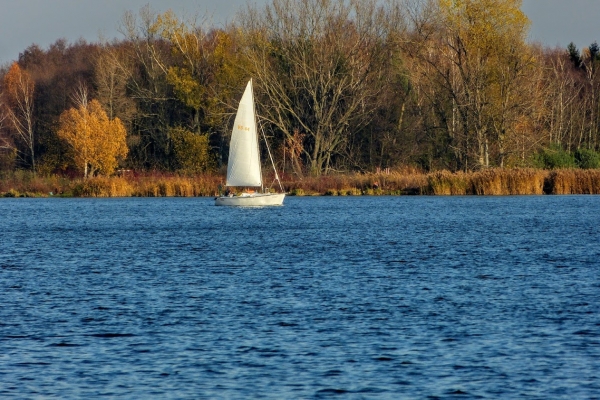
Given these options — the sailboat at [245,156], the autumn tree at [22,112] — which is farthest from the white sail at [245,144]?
the autumn tree at [22,112]

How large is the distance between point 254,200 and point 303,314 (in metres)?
35.9

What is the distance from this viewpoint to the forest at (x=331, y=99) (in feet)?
213

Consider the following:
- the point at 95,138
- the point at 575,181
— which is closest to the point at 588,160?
the point at 575,181

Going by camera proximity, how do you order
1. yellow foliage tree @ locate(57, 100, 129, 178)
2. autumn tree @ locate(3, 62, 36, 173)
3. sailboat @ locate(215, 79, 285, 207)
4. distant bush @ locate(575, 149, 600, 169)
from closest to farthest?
sailboat @ locate(215, 79, 285, 207) < distant bush @ locate(575, 149, 600, 169) < yellow foliage tree @ locate(57, 100, 129, 178) < autumn tree @ locate(3, 62, 36, 173)

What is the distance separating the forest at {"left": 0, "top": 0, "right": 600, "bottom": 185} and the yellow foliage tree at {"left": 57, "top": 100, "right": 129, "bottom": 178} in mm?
114

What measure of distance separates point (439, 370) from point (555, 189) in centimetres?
4870

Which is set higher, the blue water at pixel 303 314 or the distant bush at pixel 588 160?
the distant bush at pixel 588 160

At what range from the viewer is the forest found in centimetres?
6488

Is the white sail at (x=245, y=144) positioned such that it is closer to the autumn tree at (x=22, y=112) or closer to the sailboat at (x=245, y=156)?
the sailboat at (x=245, y=156)

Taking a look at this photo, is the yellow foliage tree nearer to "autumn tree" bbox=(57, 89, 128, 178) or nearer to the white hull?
"autumn tree" bbox=(57, 89, 128, 178)

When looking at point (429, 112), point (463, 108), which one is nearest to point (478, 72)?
point (463, 108)

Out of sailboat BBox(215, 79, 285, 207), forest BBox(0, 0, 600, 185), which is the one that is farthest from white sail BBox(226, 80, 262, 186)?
forest BBox(0, 0, 600, 185)

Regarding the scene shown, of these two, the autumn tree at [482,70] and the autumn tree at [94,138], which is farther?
the autumn tree at [94,138]

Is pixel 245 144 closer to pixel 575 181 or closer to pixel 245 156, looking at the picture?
pixel 245 156
